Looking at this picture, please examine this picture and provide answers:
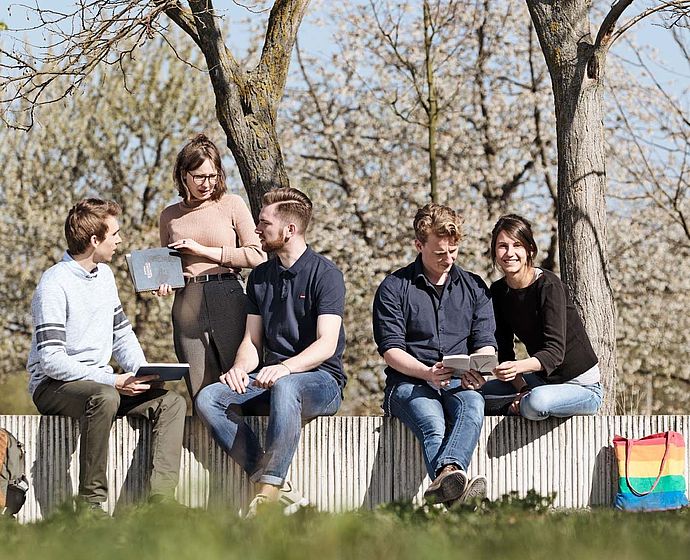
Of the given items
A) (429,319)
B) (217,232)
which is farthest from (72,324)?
(429,319)

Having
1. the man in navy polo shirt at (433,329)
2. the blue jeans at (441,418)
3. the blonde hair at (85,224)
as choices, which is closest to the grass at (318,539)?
the blue jeans at (441,418)

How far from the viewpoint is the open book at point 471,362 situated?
17.3 feet

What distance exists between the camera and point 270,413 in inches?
210

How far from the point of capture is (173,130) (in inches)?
778

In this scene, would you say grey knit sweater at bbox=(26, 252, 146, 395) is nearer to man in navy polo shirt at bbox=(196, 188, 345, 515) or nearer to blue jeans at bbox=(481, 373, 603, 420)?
man in navy polo shirt at bbox=(196, 188, 345, 515)

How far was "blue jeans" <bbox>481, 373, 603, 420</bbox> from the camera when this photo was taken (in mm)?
5746

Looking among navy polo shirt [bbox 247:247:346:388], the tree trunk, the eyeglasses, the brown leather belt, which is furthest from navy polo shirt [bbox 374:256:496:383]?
the tree trunk

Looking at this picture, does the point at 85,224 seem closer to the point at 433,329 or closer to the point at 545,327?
the point at 433,329

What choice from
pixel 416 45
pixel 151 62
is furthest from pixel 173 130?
pixel 416 45

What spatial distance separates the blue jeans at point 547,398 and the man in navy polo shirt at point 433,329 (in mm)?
372

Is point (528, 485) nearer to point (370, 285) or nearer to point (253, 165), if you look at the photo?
point (253, 165)

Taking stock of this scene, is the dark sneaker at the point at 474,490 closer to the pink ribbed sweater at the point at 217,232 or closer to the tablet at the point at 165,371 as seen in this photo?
the tablet at the point at 165,371

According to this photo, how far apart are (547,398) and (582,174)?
229cm

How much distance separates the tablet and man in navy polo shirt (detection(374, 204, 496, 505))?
1117 mm
